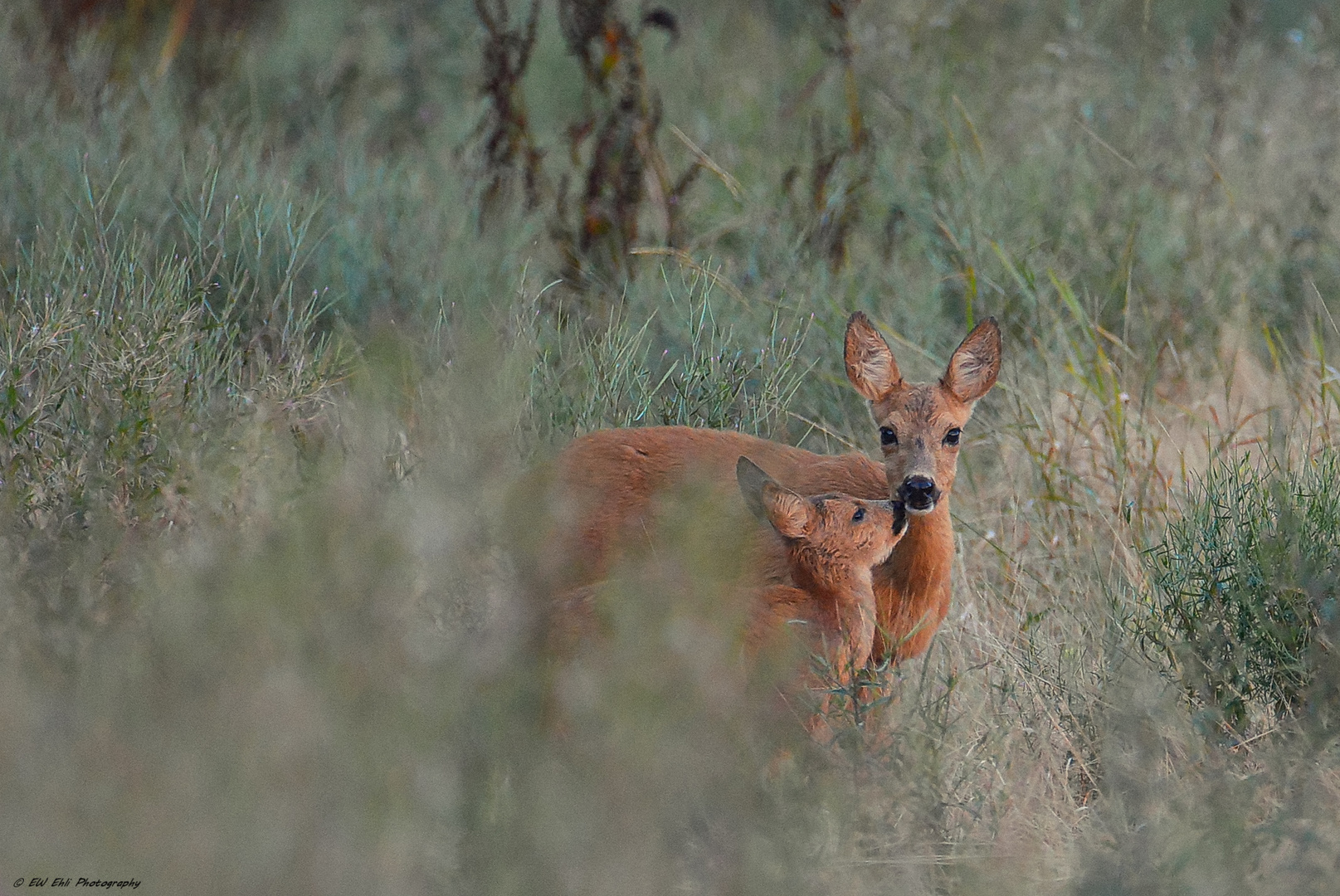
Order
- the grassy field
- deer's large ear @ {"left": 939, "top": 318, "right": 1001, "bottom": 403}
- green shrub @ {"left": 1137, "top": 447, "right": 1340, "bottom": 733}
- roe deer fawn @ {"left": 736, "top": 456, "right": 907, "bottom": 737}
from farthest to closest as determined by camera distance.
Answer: deer's large ear @ {"left": 939, "top": 318, "right": 1001, "bottom": 403} → green shrub @ {"left": 1137, "top": 447, "right": 1340, "bottom": 733} → roe deer fawn @ {"left": 736, "top": 456, "right": 907, "bottom": 737} → the grassy field

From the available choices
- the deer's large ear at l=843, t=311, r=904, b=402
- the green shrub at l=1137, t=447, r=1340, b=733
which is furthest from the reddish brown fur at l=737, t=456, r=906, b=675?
the green shrub at l=1137, t=447, r=1340, b=733

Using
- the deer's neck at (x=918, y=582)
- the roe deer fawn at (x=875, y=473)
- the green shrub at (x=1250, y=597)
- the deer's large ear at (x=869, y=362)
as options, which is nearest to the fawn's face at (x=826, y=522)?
the roe deer fawn at (x=875, y=473)

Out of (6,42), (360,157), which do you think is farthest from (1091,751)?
(6,42)

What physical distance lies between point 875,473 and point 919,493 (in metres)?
0.42

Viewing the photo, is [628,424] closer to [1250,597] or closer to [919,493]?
[919,493]

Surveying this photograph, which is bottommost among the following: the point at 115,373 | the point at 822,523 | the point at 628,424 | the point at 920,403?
the point at 628,424

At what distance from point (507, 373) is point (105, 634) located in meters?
1.70

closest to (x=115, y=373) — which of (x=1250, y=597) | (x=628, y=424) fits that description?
(x=628, y=424)

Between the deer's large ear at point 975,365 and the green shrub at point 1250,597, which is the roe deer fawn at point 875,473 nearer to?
the deer's large ear at point 975,365

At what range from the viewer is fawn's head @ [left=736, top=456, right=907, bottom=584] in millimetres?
3711

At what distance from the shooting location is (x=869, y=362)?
14.3 ft

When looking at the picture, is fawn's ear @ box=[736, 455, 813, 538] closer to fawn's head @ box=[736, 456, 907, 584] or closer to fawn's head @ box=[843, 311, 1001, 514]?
fawn's head @ box=[736, 456, 907, 584]

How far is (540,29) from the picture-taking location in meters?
11.6

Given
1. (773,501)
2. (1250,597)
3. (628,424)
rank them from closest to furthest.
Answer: (773,501) < (1250,597) < (628,424)
